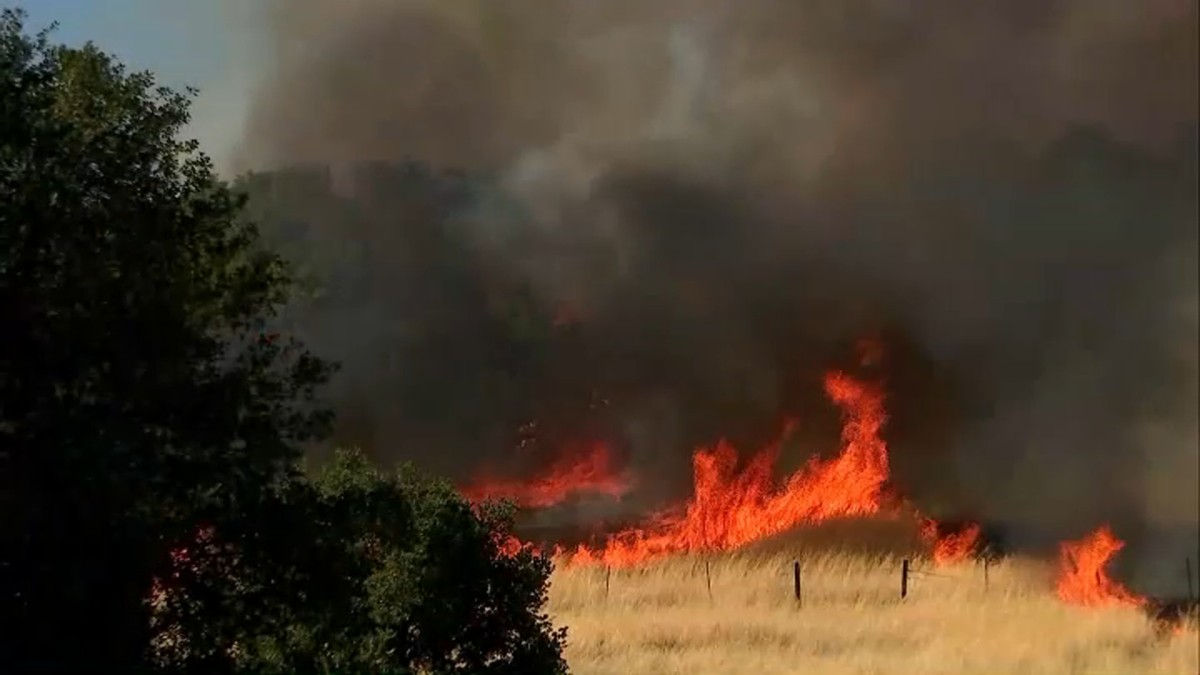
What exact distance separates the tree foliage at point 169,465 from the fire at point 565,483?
3.66m

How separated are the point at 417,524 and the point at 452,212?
7368 millimetres

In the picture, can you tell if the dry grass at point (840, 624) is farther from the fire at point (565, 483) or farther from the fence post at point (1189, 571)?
the fire at point (565, 483)

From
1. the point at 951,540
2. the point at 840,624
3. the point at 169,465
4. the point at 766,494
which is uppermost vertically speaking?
the point at 766,494

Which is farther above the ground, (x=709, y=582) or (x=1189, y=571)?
(x=709, y=582)

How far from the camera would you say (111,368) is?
39.9 feet

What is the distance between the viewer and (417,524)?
14.3m

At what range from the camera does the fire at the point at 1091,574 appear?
560 inches

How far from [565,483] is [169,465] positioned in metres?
7.37

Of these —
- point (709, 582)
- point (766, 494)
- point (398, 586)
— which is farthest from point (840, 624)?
point (398, 586)

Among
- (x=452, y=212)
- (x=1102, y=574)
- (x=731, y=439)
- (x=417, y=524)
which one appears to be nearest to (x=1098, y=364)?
(x=1102, y=574)

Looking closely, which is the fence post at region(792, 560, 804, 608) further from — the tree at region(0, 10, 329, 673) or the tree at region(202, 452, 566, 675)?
the tree at region(0, 10, 329, 673)

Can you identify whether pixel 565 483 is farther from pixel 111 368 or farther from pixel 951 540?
pixel 111 368

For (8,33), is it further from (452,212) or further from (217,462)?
(452,212)

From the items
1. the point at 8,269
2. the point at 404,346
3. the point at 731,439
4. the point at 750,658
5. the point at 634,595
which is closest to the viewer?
the point at 8,269
